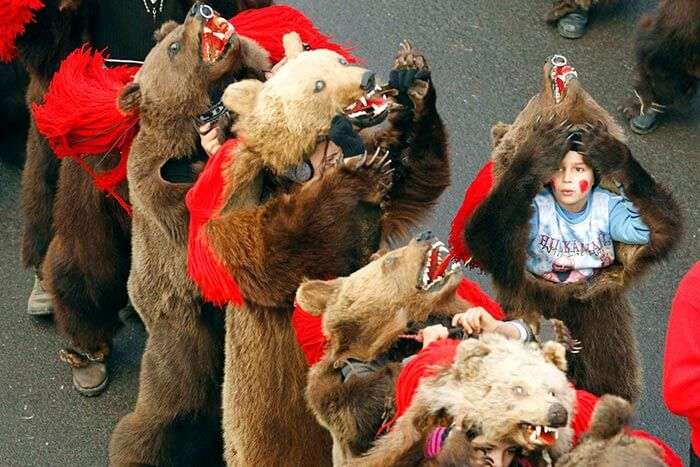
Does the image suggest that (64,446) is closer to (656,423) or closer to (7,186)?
(7,186)

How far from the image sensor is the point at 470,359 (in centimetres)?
225

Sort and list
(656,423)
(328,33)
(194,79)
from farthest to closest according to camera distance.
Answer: (328,33), (656,423), (194,79)

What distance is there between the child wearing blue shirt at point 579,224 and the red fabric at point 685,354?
44 centimetres

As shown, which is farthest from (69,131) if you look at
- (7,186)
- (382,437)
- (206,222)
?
(7,186)

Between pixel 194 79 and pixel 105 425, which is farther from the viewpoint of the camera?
pixel 105 425

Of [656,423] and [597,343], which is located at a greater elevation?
[597,343]

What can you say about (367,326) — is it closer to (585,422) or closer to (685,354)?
(585,422)

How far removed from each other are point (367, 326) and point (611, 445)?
2.13 ft

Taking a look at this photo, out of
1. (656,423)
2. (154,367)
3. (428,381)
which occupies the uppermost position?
(428,381)

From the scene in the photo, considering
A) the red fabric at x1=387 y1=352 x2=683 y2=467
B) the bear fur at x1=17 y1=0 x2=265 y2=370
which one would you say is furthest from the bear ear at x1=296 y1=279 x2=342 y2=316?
the bear fur at x1=17 y1=0 x2=265 y2=370

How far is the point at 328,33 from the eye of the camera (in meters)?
5.58

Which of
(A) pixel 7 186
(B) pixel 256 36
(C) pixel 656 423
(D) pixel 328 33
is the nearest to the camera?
(B) pixel 256 36

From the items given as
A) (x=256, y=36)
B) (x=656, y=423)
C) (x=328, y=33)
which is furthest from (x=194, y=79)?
(x=328, y=33)

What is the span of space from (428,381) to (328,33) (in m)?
3.55
